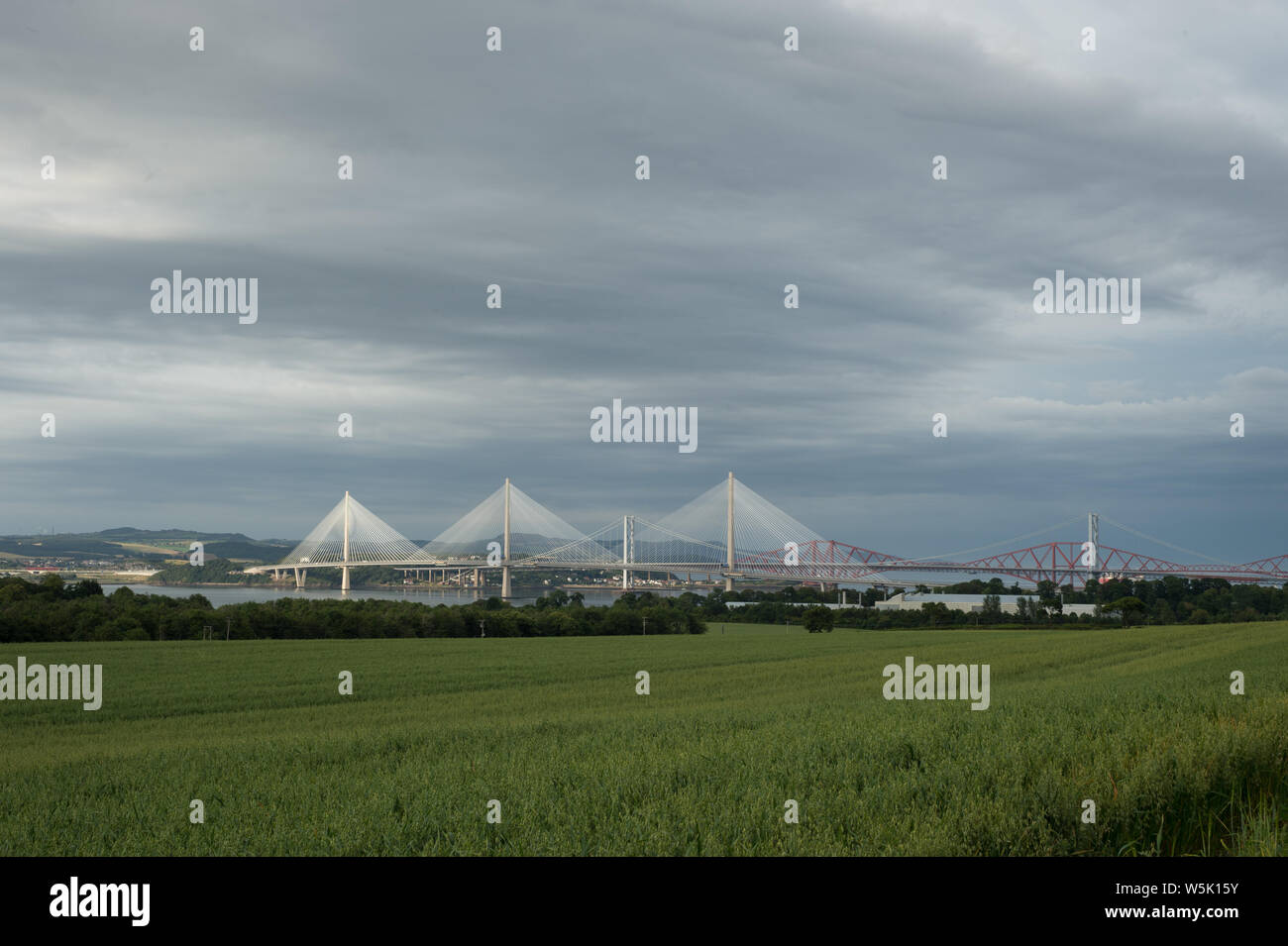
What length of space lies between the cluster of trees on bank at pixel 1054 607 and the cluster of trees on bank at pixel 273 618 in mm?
16908

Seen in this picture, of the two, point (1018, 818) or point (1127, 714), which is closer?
point (1018, 818)

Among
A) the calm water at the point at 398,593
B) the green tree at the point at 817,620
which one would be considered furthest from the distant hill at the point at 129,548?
the green tree at the point at 817,620

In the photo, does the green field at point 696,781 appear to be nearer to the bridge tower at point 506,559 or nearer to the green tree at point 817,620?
the green tree at point 817,620

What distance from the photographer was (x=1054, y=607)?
95.2 m

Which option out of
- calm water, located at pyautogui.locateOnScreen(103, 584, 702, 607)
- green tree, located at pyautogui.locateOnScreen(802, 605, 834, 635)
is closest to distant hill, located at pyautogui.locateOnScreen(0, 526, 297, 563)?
calm water, located at pyautogui.locateOnScreen(103, 584, 702, 607)

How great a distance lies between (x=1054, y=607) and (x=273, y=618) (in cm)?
7434

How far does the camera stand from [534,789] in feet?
28.6

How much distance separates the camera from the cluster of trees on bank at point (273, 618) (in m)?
52.7

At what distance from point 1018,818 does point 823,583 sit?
10592 cm

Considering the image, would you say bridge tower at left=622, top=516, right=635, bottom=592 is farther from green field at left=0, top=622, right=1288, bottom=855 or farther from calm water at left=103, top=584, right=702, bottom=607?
green field at left=0, top=622, right=1288, bottom=855

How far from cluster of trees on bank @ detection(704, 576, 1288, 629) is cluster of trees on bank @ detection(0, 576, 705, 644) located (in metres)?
16.9
